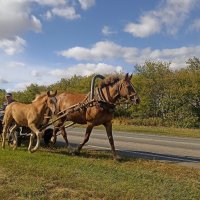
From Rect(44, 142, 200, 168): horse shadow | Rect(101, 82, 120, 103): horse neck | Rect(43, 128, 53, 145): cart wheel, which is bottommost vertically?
Rect(44, 142, 200, 168): horse shadow

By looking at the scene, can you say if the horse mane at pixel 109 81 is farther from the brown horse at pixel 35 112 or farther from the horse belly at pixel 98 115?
the brown horse at pixel 35 112

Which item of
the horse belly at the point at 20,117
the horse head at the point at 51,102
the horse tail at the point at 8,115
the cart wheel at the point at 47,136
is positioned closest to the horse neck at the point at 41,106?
the horse head at the point at 51,102

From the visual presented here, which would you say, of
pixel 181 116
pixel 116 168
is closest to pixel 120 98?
A: pixel 116 168

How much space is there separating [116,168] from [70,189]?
2656mm

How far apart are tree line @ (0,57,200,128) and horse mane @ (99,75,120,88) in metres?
25.1

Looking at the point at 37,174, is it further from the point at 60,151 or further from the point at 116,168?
the point at 60,151

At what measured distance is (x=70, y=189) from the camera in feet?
26.5

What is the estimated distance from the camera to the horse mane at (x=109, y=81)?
40.1 feet

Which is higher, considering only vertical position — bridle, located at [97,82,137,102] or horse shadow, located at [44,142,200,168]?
bridle, located at [97,82,137,102]

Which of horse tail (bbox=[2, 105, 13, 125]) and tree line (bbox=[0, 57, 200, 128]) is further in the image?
tree line (bbox=[0, 57, 200, 128])

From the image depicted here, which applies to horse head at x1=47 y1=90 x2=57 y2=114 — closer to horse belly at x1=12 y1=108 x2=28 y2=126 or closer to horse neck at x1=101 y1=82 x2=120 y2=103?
horse belly at x1=12 y1=108 x2=28 y2=126

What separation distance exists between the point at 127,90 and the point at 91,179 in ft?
11.8

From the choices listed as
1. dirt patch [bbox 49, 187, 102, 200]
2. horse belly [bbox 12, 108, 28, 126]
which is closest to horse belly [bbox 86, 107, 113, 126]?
horse belly [bbox 12, 108, 28, 126]

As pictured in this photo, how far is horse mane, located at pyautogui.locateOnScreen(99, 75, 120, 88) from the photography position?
12.2 meters
